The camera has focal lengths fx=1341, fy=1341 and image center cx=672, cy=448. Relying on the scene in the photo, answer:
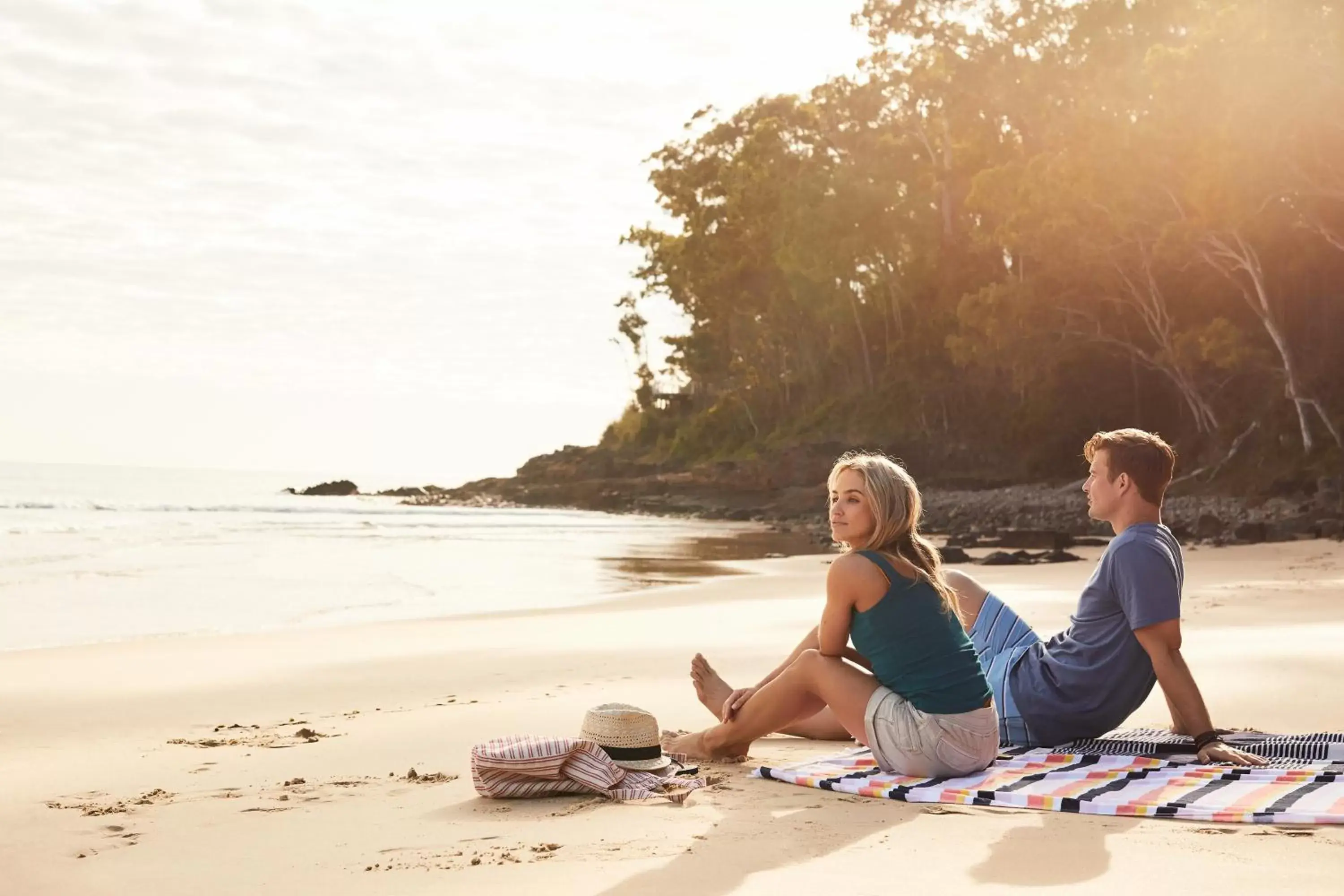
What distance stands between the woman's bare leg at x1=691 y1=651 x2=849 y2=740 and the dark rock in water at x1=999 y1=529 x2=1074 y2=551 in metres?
12.5

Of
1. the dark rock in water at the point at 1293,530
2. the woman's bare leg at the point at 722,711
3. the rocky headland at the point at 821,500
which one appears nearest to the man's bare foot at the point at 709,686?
the woman's bare leg at the point at 722,711

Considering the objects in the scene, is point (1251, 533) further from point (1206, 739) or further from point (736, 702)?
point (736, 702)

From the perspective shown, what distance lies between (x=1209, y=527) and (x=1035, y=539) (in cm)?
263

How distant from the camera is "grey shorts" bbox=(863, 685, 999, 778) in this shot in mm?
4441

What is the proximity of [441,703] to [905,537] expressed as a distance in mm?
3375

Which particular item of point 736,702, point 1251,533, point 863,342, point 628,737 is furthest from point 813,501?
point 628,737

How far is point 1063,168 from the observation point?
1019 inches

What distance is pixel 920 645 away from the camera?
14.6ft

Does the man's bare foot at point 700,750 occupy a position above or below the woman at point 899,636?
below

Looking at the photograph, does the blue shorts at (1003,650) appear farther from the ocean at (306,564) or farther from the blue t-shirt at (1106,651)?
the ocean at (306,564)

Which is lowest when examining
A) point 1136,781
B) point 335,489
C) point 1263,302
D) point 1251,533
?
point 1136,781

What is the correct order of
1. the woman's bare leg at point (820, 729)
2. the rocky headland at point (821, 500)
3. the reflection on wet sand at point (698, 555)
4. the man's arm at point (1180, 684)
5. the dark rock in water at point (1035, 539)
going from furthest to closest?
the rocky headland at point (821, 500) → the dark rock in water at point (1035, 539) → the reflection on wet sand at point (698, 555) → the woman's bare leg at point (820, 729) → the man's arm at point (1180, 684)

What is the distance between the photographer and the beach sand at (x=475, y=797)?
→ 343cm

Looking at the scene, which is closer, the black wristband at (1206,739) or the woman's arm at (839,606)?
the woman's arm at (839,606)
